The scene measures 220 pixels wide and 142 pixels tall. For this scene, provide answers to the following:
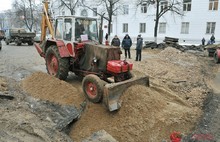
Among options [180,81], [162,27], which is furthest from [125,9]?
[180,81]

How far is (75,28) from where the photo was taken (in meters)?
7.85

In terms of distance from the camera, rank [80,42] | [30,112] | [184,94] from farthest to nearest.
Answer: [184,94] → [80,42] → [30,112]

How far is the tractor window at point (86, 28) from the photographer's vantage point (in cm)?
792

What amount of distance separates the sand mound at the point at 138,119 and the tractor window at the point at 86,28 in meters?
2.65

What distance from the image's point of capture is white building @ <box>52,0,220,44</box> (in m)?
29.0

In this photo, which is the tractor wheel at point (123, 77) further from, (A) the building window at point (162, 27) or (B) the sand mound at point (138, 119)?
(A) the building window at point (162, 27)

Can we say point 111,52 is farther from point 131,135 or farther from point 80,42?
point 131,135

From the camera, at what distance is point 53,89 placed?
7281 millimetres

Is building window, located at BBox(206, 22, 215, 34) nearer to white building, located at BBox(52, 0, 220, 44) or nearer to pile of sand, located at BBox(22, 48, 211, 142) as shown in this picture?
Result: white building, located at BBox(52, 0, 220, 44)

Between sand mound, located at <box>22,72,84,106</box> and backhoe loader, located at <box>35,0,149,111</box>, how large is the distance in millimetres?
393

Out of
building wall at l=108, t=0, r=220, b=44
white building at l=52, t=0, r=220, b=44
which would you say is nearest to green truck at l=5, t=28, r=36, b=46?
white building at l=52, t=0, r=220, b=44

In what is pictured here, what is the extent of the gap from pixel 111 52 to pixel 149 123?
2351mm

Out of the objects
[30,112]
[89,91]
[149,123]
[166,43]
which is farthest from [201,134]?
[166,43]

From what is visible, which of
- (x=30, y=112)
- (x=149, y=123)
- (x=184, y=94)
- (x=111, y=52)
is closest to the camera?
(x=30, y=112)
